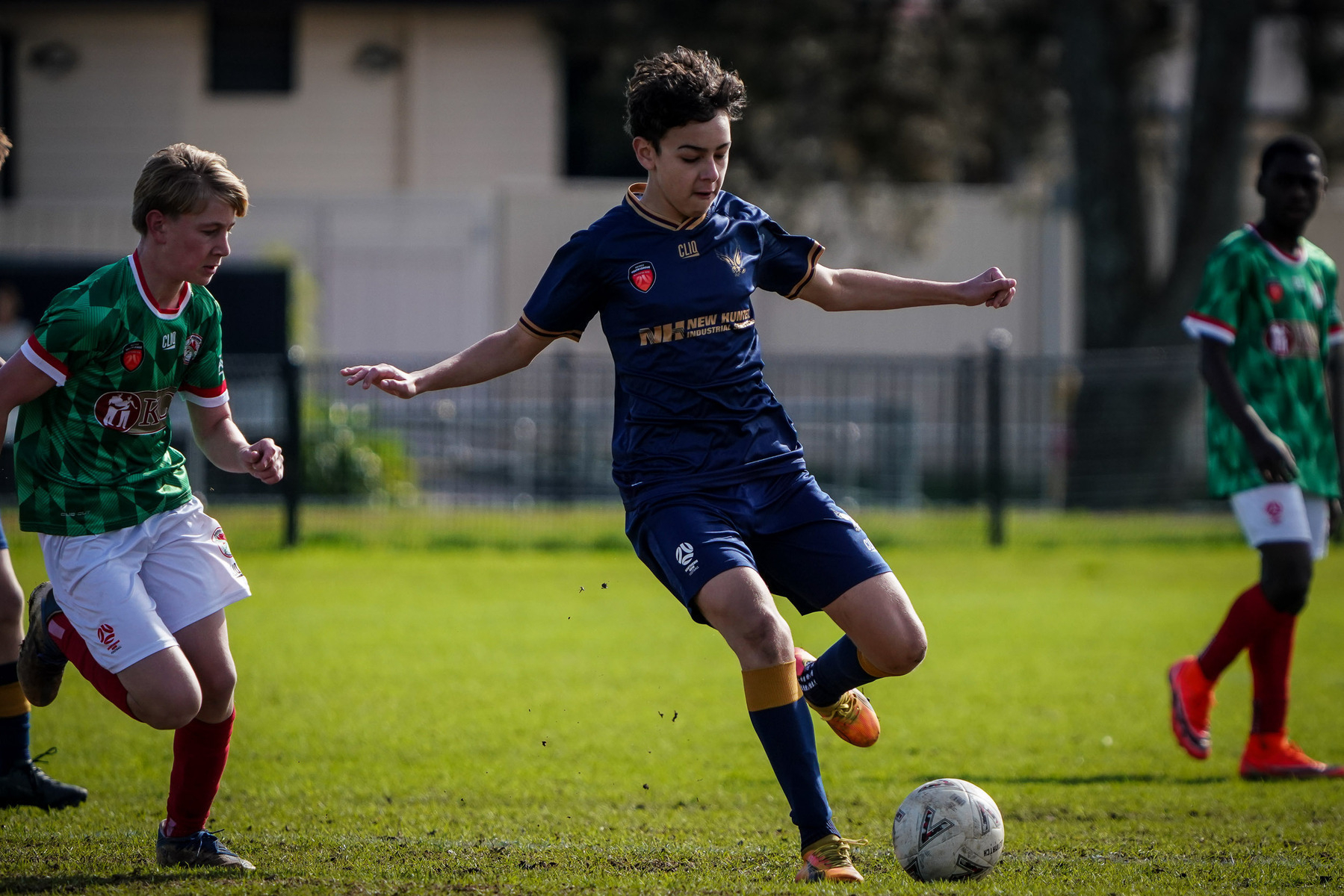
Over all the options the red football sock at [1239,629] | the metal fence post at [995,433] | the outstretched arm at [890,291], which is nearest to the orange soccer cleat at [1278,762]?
the red football sock at [1239,629]

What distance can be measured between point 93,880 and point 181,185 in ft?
6.28

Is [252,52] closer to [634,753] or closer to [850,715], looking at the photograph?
[634,753]

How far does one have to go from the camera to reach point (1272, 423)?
231 inches

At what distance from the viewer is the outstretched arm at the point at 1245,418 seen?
551 centimetres

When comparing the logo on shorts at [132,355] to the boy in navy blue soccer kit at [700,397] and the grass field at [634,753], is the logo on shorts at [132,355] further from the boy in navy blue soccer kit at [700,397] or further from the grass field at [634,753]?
the grass field at [634,753]

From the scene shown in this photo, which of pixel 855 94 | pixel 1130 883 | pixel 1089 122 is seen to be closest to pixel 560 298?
pixel 1130 883

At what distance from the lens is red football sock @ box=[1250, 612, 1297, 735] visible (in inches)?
229

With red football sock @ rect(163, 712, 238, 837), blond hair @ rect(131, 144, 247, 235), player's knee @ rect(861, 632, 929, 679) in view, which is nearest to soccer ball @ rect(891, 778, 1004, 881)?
player's knee @ rect(861, 632, 929, 679)

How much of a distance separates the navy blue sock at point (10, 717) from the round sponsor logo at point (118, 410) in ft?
4.30

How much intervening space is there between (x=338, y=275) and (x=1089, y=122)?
35.4 feet

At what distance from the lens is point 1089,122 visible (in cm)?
1916

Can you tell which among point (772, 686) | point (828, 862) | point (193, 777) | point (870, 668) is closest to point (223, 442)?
point (193, 777)

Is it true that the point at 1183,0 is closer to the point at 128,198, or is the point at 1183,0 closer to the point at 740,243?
the point at 128,198

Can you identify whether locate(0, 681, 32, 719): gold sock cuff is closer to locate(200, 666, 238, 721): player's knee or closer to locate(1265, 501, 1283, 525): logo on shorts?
locate(200, 666, 238, 721): player's knee
